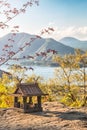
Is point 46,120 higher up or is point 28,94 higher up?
point 28,94

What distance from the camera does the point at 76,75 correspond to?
42.4 metres

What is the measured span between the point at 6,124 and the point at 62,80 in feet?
88.2

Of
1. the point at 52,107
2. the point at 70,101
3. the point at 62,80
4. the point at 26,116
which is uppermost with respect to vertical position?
the point at 26,116

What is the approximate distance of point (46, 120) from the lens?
1817 cm

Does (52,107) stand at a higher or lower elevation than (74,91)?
higher

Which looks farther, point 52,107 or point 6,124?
point 52,107

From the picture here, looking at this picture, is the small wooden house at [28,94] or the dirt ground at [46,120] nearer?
the dirt ground at [46,120]

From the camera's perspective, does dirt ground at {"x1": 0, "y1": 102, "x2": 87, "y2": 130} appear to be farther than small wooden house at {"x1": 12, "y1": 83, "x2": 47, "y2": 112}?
No

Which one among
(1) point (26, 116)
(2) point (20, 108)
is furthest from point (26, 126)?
(2) point (20, 108)

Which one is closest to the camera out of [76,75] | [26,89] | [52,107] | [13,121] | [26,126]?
[26,126]

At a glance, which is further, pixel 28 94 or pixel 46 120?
pixel 28 94

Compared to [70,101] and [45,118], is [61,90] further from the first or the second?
[45,118]

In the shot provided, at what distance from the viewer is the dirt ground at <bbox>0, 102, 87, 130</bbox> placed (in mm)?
16734

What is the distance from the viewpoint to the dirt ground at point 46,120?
54.9 feet
